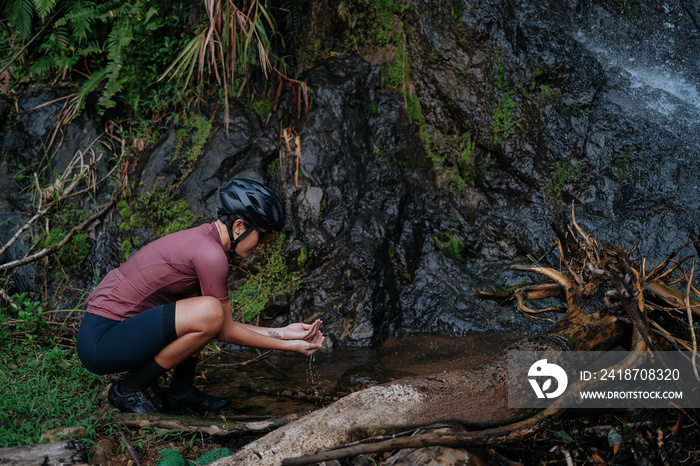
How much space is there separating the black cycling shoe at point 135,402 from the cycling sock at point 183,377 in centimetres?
23

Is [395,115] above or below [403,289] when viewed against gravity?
above

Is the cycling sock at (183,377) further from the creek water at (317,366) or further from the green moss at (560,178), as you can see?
the green moss at (560,178)

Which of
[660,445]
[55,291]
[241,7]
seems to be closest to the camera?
[660,445]

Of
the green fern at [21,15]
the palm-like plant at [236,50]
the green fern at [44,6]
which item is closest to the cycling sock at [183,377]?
the palm-like plant at [236,50]

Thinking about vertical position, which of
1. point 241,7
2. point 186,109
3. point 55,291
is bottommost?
point 55,291

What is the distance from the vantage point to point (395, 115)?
6.09m

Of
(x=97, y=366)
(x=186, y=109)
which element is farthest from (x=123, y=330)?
(x=186, y=109)

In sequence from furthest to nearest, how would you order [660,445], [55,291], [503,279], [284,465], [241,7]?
[241,7], [55,291], [503,279], [660,445], [284,465]

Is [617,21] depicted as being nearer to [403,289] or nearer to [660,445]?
[403,289]

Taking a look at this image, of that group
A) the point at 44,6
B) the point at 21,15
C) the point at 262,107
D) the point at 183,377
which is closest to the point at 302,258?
the point at 262,107

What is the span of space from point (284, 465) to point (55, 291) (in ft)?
13.5

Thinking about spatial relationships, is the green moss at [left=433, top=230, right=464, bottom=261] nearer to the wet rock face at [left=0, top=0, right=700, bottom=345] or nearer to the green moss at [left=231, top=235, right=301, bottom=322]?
the wet rock face at [left=0, top=0, right=700, bottom=345]

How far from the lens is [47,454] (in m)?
2.72

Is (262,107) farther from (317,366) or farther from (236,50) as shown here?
(317,366)
